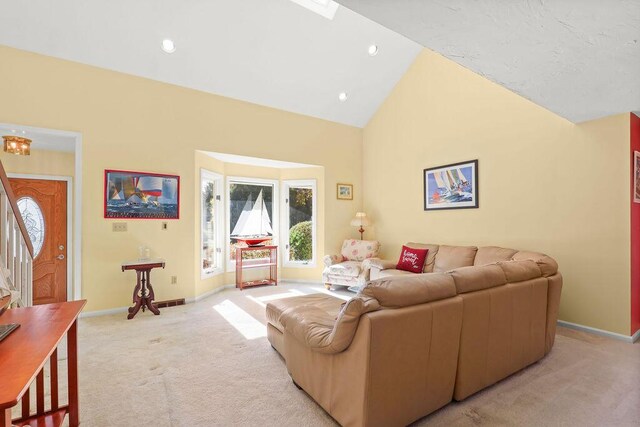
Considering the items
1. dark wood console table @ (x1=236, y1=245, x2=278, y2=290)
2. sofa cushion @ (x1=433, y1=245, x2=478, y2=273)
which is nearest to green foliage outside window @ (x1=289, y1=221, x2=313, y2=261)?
dark wood console table @ (x1=236, y1=245, x2=278, y2=290)

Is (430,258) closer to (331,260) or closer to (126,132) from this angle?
(331,260)

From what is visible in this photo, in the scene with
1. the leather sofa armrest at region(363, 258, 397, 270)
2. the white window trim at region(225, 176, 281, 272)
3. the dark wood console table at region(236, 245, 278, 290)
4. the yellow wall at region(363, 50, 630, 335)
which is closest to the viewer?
the yellow wall at region(363, 50, 630, 335)

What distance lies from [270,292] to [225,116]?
302 cm

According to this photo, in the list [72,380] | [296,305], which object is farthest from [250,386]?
[72,380]

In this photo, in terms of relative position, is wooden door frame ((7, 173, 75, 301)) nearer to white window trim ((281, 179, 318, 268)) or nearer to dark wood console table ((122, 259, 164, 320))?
dark wood console table ((122, 259, 164, 320))

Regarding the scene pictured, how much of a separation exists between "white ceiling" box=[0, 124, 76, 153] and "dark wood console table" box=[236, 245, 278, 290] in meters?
2.88

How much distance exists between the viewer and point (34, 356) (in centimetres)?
107

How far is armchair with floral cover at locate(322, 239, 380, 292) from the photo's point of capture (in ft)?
15.9

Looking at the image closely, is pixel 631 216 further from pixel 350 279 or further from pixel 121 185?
pixel 121 185

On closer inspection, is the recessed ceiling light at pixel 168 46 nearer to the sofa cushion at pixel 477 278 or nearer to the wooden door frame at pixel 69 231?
the wooden door frame at pixel 69 231

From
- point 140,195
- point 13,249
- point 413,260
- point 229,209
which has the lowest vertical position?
point 413,260

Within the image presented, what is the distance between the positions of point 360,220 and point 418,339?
4.10 metres

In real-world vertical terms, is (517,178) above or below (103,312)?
above

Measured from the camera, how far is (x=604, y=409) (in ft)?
6.29
